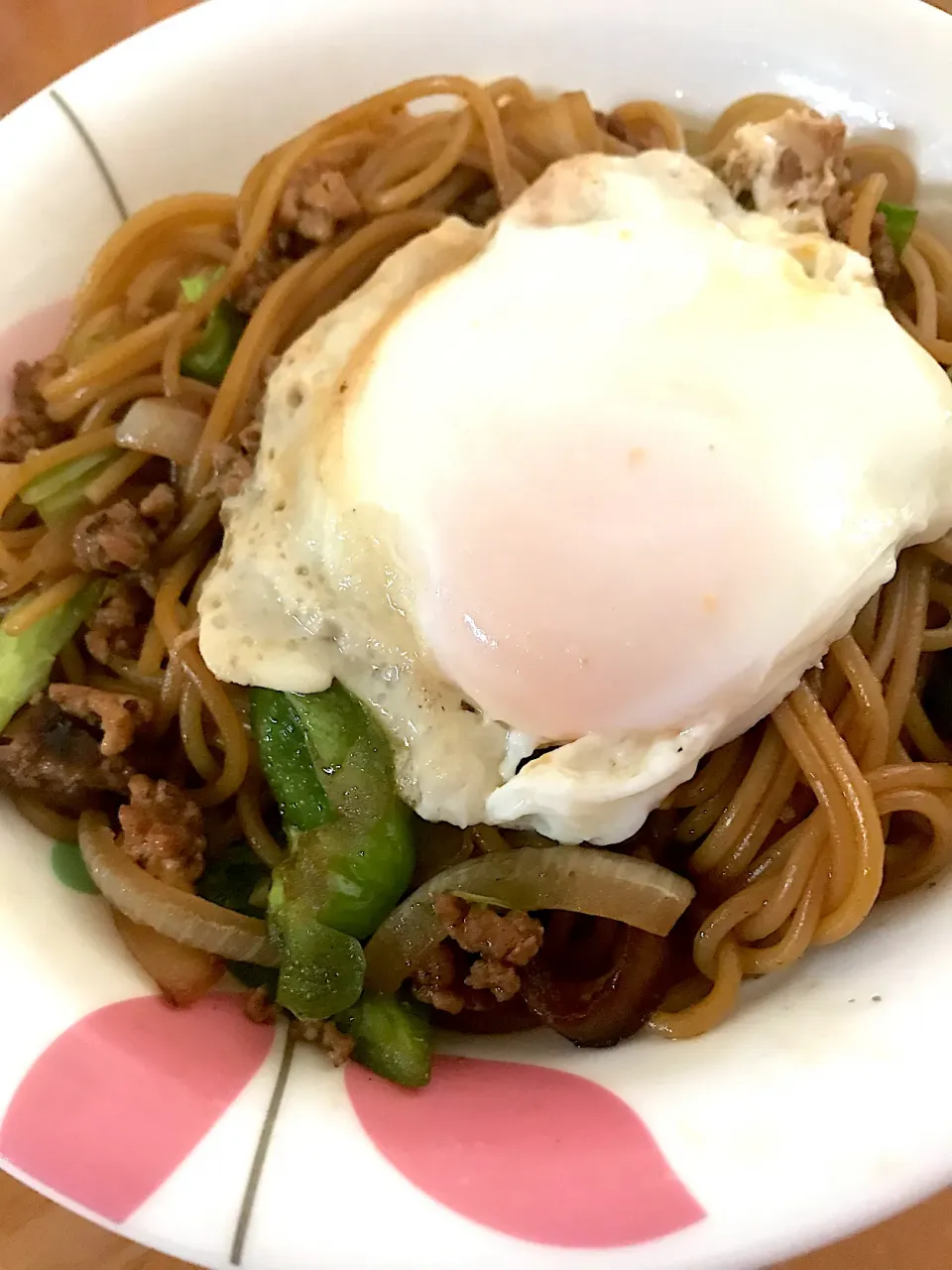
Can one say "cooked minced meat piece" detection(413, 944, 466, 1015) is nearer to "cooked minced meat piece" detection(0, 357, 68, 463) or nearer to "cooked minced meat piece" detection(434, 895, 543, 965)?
"cooked minced meat piece" detection(434, 895, 543, 965)

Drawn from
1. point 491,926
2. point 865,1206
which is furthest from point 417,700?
point 865,1206

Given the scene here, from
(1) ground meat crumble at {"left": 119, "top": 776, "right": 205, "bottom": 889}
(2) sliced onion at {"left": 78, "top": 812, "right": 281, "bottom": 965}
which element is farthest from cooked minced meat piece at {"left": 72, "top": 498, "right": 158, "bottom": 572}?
(2) sliced onion at {"left": 78, "top": 812, "right": 281, "bottom": 965}

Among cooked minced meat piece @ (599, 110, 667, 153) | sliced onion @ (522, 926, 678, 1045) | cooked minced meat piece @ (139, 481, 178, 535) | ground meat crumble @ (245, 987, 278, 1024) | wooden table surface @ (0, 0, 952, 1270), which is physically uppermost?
cooked minced meat piece @ (599, 110, 667, 153)

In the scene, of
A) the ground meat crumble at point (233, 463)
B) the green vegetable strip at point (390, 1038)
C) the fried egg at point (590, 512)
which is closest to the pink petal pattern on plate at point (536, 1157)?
the green vegetable strip at point (390, 1038)

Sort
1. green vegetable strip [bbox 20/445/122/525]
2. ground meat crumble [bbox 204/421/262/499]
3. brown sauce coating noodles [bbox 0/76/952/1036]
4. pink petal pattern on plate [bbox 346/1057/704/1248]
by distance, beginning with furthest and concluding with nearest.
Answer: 1. green vegetable strip [bbox 20/445/122/525]
2. ground meat crumble [bbox 204/421/262/499]
3. brown sauce coating noodles [bbox 0/76/952/1036]
4. pink petal pattern on plate [bbox 346/1057/704/1248]

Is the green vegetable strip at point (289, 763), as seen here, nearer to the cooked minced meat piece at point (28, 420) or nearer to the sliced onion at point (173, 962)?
the sliced onion at point (173, 962)
